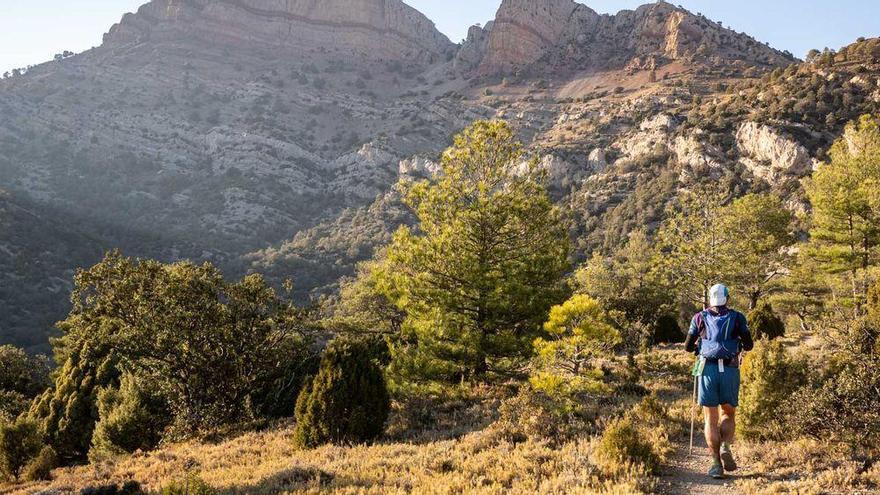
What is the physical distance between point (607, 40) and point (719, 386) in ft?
565

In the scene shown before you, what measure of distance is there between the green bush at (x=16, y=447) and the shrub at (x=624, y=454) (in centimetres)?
1499

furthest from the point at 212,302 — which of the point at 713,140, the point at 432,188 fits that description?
the point at 713,140

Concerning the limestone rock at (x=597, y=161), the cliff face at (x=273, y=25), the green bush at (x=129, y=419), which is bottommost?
the green bush at (x=129, y=419)

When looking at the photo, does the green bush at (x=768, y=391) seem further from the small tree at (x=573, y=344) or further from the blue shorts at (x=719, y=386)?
the small tree at (x=573, y=344)

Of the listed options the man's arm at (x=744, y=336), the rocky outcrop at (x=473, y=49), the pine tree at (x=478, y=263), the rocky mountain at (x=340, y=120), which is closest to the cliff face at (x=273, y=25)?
the rocky mountain at (x=340, y=120)

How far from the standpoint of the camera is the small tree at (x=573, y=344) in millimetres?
9719

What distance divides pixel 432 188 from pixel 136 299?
8852 mm

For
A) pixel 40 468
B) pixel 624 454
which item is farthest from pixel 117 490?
pixel 624 454

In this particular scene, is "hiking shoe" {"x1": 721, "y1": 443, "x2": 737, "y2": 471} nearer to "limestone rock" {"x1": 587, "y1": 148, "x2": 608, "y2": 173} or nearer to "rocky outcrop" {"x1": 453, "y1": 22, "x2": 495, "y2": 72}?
"limestone rock" {"x1": 587, "y1": 148, "x2": 608, "y2": 173}

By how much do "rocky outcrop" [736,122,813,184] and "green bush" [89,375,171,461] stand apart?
67.0 m

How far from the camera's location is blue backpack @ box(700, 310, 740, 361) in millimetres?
5988

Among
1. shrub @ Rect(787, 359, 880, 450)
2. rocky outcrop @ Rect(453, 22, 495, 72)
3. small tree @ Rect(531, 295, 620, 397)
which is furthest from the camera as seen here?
rocky outcrop @ Rect(453, 22, 495, 72)

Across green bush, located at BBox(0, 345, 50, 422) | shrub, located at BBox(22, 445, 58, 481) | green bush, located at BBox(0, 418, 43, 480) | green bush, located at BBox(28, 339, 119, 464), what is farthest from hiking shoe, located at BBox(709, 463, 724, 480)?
green bush, located at BBox(0, 345, 50, 422)

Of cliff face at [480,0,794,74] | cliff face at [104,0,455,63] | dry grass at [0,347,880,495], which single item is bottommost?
dry grass at [0,347,880,495]
